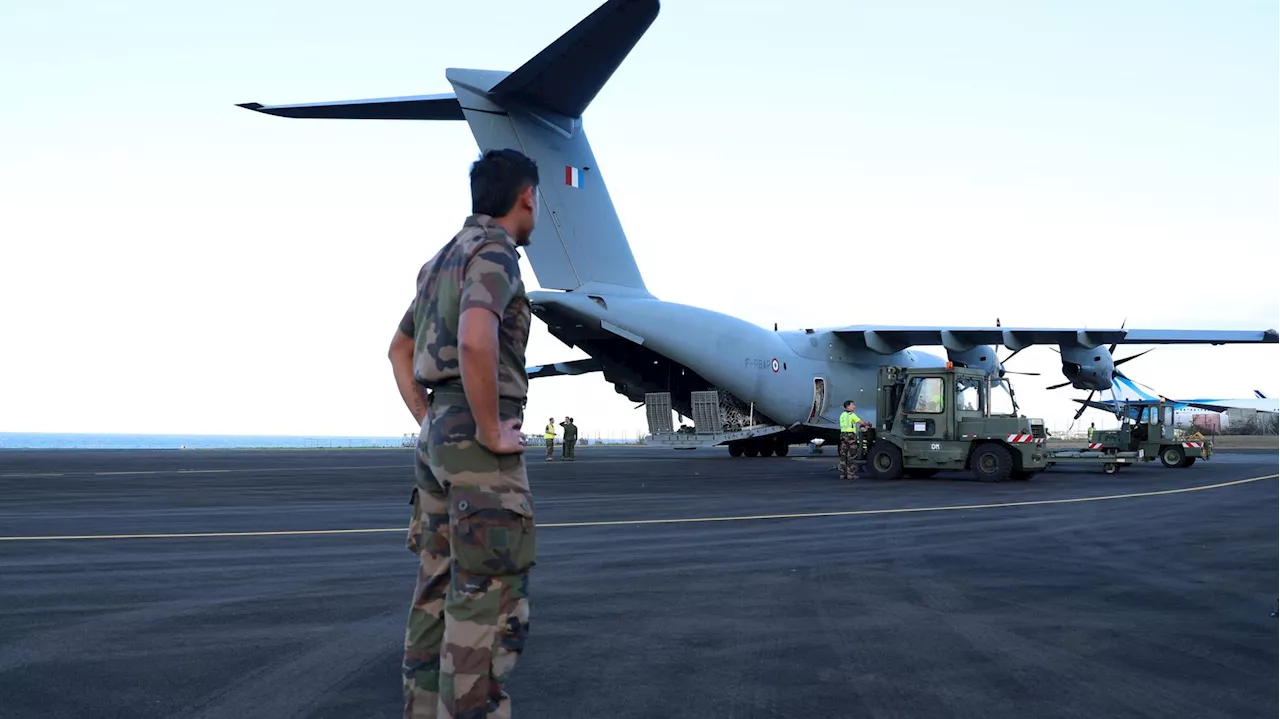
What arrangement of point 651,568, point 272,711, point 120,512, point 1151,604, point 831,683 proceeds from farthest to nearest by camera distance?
→ point 120,512 → point 651,568 → point 1151,604 → point 831,683 → point 272,711

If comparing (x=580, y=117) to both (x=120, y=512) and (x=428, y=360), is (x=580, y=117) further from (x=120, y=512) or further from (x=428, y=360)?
(x=428, y=360)

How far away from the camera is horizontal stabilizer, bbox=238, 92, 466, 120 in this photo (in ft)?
64.4

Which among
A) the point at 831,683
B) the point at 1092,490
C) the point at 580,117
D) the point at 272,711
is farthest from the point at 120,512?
the point at 1092,490

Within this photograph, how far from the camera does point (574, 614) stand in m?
6.09

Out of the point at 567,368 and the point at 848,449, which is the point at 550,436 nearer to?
the point at 567,368

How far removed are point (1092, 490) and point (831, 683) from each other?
15.8 metres

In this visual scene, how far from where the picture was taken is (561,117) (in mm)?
22641

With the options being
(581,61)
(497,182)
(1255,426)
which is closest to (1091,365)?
(581,61)

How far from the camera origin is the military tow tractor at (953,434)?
69.5 feet

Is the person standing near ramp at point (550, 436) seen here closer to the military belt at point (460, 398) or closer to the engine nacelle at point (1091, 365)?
the engine nacelle at point (1091, 365)

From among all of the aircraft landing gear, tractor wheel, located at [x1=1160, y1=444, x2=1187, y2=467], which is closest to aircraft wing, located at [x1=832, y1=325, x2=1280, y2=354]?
tractor wheel, located at [x1=1160, y1=444, x2=1187, y2=467]

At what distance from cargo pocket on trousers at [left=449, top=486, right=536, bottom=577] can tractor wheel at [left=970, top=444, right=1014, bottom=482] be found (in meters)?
19.3

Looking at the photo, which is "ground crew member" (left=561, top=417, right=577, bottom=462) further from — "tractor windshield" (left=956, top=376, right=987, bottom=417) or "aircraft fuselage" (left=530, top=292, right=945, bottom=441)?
"tractor windshield" (left=956, top=376, right=987, bottom=417)

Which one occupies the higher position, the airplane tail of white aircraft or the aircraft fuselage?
the airplane tail of white aircraft
